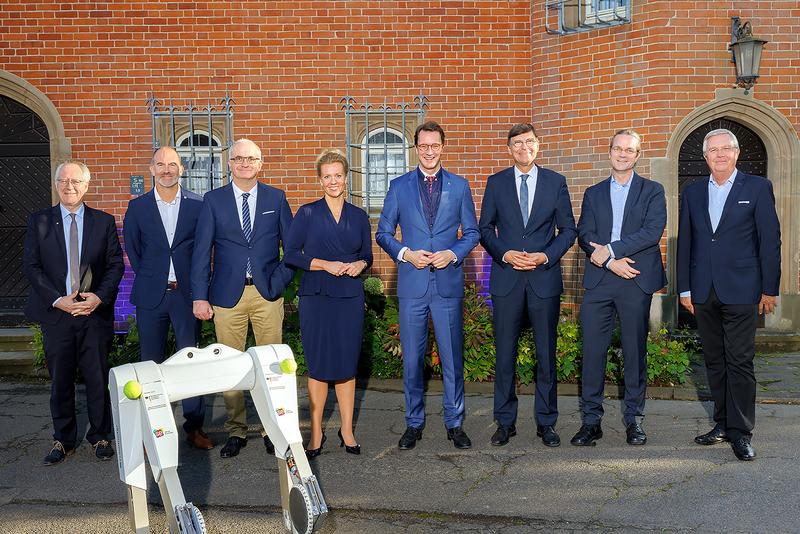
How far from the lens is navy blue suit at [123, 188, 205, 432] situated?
5.43 m

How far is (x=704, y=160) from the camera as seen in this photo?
31.5 feet

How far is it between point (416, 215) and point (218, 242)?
132 cm

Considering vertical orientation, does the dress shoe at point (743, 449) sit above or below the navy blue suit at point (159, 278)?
below

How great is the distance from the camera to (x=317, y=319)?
5309 mm

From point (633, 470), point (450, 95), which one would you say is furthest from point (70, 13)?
point (633, 470)

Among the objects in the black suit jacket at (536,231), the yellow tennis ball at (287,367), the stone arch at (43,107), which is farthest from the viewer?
the stone arch at (43,107)

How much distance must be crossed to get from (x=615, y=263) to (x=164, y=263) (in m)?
2.98

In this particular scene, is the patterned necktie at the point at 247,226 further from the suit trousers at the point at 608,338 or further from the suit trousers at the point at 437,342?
the suit trousers at the point at 608,338

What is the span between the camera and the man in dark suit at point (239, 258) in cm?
534

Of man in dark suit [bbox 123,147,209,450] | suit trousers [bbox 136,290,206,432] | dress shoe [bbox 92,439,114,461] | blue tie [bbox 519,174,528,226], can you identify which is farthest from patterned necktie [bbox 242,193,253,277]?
blue tie [bbox 519,174,528,226]

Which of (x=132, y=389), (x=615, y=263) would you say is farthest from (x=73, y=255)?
(x=615, y=263)

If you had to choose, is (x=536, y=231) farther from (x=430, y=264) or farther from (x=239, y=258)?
(x=239, y=258)

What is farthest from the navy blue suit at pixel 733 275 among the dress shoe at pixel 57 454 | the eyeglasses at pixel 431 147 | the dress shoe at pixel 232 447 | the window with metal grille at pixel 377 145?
the window with metal grille at pixel 377 145

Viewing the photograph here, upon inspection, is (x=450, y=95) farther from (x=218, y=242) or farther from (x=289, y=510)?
(x=289, y=510)
